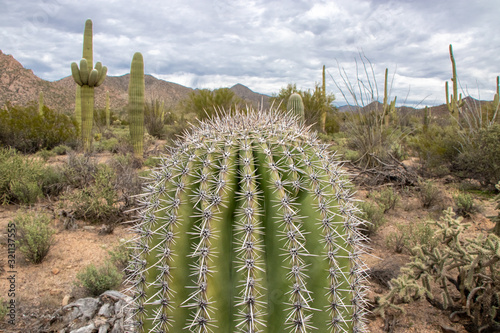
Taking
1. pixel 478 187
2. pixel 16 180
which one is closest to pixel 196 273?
pixel 16 180

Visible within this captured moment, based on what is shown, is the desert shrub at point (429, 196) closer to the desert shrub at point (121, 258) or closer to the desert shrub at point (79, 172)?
the desert shrub at point (121, 258)

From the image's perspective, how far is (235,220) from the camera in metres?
1.77

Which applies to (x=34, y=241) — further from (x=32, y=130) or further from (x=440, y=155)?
(x=440, y=155)

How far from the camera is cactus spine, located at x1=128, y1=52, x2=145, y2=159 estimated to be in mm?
10531

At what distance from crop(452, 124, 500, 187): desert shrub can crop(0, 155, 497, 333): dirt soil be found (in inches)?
50.7

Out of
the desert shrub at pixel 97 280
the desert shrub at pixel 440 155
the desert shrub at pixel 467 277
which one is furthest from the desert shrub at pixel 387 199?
the desert shrub at pixel 97 280

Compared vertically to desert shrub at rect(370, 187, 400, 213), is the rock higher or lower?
lower

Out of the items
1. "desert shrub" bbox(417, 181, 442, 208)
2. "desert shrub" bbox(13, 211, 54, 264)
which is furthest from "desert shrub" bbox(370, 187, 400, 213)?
"desert shrub" bbox(13, 211, 54, 264)

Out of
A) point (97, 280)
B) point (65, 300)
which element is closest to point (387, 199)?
point (97, 280)

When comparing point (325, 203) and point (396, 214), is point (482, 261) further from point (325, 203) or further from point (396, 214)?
point (396, 214)

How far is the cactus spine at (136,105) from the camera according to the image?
34.6ft

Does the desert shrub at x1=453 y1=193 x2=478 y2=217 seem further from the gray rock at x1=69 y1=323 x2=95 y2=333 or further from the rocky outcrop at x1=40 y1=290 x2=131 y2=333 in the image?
the gray rock at x1=69 y1=323 x2=95 y2=333

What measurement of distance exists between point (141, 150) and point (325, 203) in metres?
9.66

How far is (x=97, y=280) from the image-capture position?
3.19 meters
